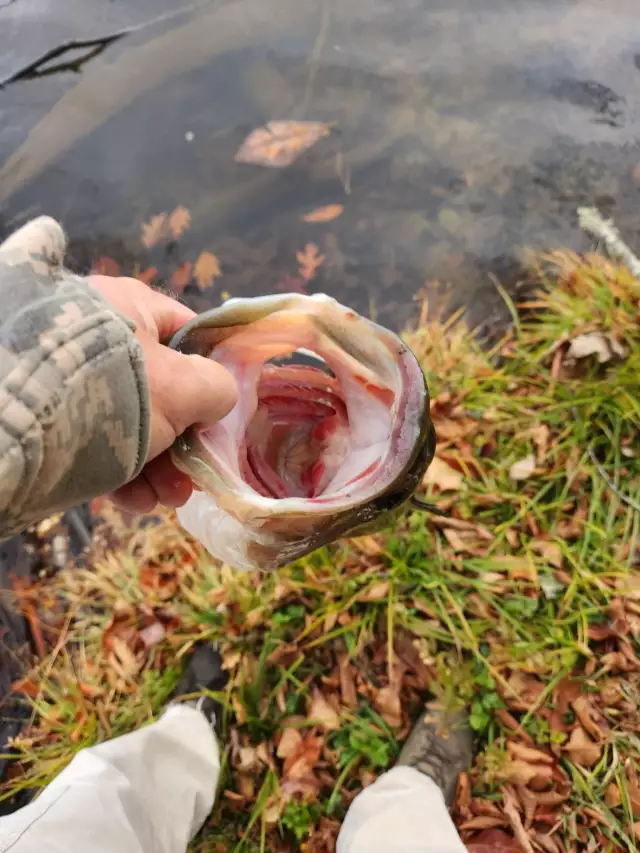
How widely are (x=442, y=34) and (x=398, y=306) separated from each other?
228 cm

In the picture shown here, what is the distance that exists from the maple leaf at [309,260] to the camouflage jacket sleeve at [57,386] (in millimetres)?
3029

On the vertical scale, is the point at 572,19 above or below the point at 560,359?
above

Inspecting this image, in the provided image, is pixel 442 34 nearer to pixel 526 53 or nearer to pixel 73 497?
pixel 526 53

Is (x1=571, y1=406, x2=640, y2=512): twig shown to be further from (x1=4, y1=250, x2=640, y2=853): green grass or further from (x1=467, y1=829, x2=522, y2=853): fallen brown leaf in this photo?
(x1=467, y1=829, x2=522, y2=853): fallen brown leaf

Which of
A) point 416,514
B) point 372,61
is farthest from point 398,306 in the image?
point 372,61

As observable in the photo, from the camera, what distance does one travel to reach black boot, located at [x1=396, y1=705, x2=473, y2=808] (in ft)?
8.43

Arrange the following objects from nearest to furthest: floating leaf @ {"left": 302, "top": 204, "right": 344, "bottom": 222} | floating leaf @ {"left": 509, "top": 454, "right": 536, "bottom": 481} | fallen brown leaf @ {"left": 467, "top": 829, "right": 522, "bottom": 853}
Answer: fallen brown leaf @ {"left": 467, "top": 829, "right": 522, "bottom": 853} < floating leaf @ {"left": 509, "top": 454, "right": 536, "bottom": 481} < floating leaf @ {"left": 302, "top": 204, "right": 344, "bottom": 222}

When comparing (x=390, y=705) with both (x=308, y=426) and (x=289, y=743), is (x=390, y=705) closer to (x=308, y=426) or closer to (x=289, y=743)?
(x=289, y=743)

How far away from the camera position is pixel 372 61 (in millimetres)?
4664

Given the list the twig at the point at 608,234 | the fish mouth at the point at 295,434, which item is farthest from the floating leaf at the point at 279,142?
the fish mouth at the point at 295,434

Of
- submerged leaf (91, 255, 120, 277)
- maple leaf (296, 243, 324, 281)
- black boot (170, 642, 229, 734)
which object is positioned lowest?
black boot (170, 642, 229, 734)

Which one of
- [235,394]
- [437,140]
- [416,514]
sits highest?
[235,394]

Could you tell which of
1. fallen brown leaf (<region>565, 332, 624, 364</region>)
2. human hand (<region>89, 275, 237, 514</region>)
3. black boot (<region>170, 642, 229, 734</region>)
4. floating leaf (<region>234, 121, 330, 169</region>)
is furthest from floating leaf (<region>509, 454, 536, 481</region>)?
floating leaf (<region>234, 121, 330, 169</region>)

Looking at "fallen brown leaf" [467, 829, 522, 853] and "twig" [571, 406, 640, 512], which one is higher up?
"twig" [571, 406, 640, 512]
